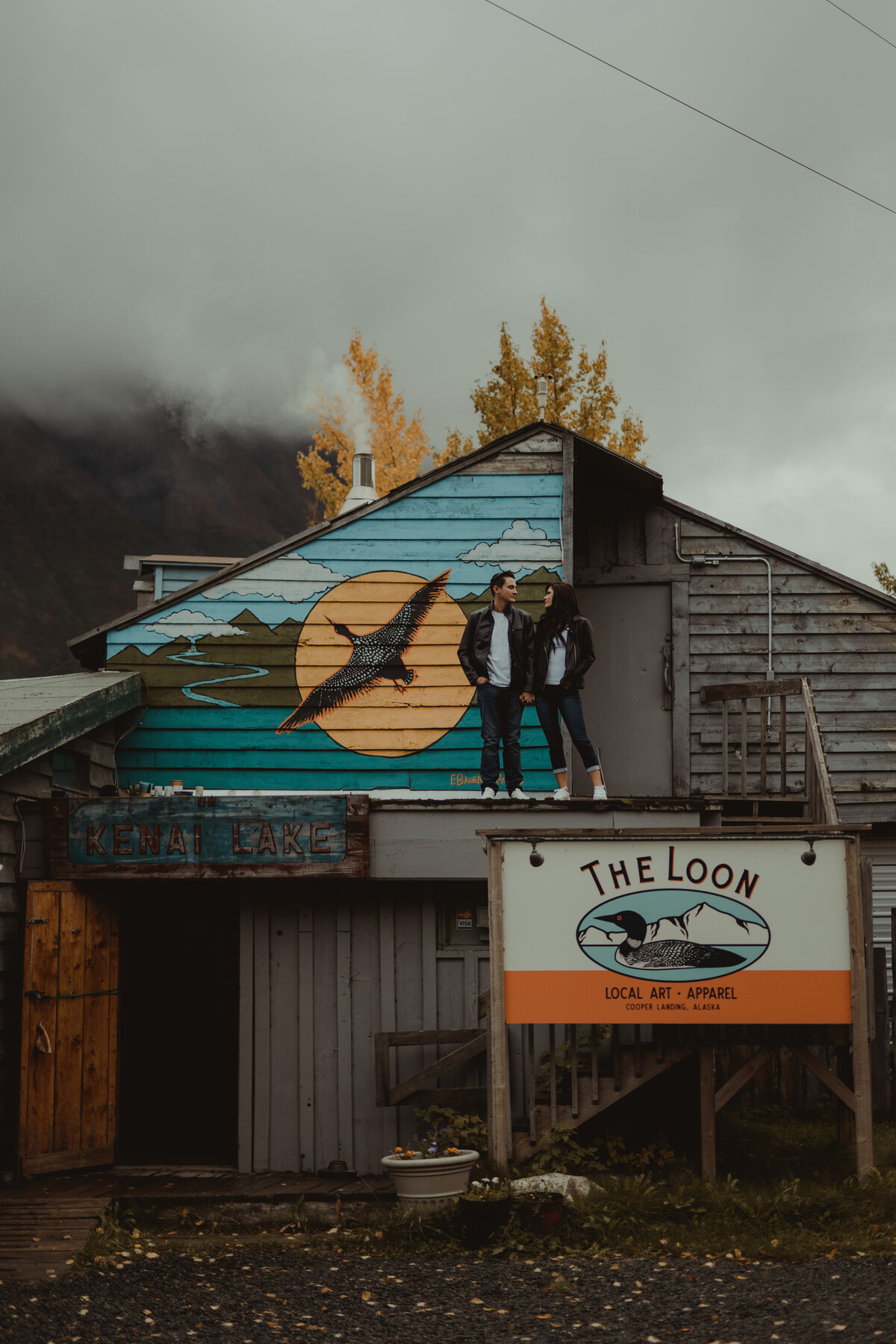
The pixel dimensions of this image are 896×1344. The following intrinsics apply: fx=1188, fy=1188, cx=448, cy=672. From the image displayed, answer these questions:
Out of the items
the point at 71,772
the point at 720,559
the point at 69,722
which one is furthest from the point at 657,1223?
the point at 720,559

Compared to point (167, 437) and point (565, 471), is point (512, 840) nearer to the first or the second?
point (565, 471)

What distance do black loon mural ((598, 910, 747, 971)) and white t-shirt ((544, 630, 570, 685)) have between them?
236cm

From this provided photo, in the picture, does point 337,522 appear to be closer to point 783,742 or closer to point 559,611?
point 559,611

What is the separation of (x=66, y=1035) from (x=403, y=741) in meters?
3.60

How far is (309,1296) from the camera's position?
18.8ft

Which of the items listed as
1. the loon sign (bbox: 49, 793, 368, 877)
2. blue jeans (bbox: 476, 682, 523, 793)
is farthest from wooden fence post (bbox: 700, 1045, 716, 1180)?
the loon sign (bbox: 49, 793, 368, 877)

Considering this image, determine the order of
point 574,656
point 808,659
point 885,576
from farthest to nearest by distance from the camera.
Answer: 1. point 885,576
2. point 808,659
3. point 574,656

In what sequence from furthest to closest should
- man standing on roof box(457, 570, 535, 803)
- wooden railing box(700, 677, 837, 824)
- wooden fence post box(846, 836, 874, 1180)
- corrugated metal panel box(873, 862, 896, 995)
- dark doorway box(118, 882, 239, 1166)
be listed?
corrugated metal panel box(873, 862, 896, 995) < dark doorway box(118, 882, 239, 1166) < man standing on roof box(457, 570, 535, 803) < wooden railing box(700, 677, 837, 824) < wooden fence post box(846, 836, 874, 1180)

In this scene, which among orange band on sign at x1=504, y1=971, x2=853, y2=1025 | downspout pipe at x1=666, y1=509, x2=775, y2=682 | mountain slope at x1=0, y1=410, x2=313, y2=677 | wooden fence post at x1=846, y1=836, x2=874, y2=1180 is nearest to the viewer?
wooden fence post at x1=846, y1=836, x2=874, y2=1180

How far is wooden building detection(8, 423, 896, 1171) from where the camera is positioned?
27.8ft

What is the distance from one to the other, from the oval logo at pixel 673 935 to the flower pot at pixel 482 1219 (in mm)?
1513

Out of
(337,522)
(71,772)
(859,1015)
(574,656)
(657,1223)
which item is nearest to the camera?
(657,1223)

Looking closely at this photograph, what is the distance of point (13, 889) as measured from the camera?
8.27m

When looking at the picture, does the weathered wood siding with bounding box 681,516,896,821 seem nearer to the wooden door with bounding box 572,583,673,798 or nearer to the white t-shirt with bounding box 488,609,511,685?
the wooden door with bounding box 572,583,673,798
